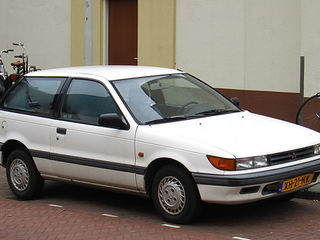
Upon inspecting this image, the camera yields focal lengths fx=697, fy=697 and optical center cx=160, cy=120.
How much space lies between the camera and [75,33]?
1656cm

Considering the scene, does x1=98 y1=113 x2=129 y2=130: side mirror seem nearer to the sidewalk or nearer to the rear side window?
the rear side window

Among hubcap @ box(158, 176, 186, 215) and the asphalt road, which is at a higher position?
hubcap @ box(158, 176, 186, 215)

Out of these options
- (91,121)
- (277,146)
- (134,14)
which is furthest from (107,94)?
(134,14)

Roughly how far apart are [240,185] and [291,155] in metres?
0.73

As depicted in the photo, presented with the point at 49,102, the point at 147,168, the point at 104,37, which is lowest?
the point at 147,168

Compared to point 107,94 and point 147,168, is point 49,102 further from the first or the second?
point 147,168

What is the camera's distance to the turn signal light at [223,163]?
6.70 m

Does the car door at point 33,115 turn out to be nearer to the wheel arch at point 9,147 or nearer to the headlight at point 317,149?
the wheel arch at point 9,147

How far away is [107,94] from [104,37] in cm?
842

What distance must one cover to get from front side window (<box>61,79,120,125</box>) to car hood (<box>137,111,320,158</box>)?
732 millimetres

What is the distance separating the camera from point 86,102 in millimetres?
8148

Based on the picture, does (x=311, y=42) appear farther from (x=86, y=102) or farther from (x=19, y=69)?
(x=19, y=69)

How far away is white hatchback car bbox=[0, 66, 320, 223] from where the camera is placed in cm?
684

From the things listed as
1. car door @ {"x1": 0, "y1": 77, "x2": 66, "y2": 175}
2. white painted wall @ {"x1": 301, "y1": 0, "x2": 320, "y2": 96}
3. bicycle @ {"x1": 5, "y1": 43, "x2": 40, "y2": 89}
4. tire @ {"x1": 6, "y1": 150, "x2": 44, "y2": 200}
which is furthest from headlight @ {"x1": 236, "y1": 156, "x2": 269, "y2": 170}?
bicycle @ {"x1": 5, "y1": 43, "x2": 40, "y2": 89}
